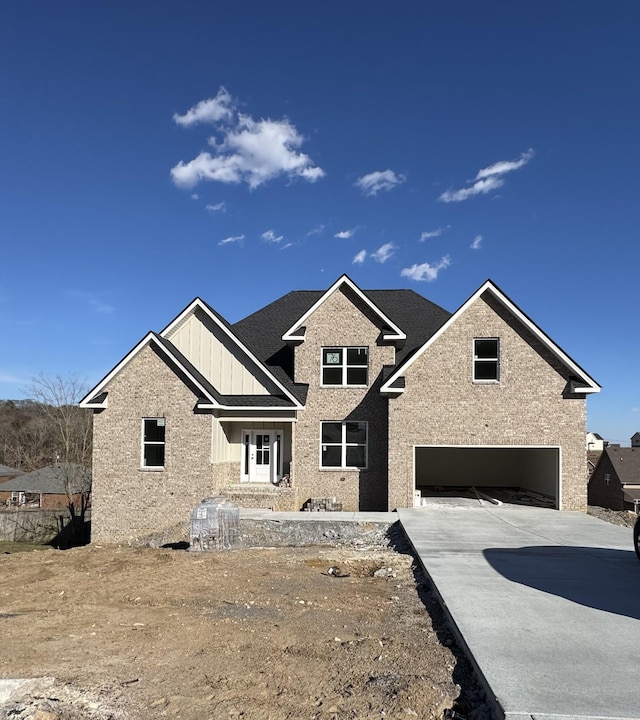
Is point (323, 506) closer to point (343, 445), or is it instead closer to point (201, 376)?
point (343, 445)

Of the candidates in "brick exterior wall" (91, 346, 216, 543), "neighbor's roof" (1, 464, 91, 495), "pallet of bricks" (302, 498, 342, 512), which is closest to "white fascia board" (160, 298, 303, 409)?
"brick exterior wall" (91, 346, 216, 543)

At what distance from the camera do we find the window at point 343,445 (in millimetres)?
19922

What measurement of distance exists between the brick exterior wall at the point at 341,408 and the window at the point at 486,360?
2.98 metres

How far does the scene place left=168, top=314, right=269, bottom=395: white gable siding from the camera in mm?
20172

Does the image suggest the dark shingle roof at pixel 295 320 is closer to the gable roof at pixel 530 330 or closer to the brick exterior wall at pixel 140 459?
the gable roof at pixel 530 330

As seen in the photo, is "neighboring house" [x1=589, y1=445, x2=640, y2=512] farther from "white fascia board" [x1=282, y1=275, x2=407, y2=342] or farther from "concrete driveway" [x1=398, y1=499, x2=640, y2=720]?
"concrete driveway" [x1=398, y1=499, x2=640, y2=720]

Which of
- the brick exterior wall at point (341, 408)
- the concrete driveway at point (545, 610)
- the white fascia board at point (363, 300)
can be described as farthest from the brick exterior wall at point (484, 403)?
the concrete driveway at point (545, 610)

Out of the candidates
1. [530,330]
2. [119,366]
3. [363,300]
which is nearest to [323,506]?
[363,300]

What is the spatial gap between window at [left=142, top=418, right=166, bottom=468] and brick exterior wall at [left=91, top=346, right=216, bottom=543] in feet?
0.55

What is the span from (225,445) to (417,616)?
1301cm

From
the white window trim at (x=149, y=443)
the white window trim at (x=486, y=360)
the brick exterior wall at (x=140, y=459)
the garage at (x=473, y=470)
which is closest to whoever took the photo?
the white window trim at (x=486, y=360)

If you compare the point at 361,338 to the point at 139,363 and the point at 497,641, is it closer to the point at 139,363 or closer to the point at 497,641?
the point at 139,363

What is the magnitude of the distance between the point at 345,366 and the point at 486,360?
4922 mm

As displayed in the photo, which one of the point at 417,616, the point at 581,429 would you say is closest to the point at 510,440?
the point at 581,429
